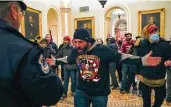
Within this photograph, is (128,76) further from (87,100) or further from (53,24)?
(53,24)

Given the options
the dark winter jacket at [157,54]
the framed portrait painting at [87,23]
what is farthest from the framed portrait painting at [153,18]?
the dark winter jacket at [157,54]

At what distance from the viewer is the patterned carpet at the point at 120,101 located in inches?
245

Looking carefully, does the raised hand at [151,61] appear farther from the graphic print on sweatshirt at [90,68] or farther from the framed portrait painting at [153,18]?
the framed portrait painting at [153,18]

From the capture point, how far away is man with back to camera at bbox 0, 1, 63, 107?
1199 millimetres

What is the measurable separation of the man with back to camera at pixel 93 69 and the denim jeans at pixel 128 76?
4.23 m

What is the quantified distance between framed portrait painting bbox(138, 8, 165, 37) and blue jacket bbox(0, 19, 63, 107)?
47.0ft

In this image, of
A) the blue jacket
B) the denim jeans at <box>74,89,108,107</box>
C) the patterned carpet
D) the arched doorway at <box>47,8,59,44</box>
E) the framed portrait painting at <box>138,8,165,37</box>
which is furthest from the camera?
the arched doorway at <box>47,8,59,44</box>

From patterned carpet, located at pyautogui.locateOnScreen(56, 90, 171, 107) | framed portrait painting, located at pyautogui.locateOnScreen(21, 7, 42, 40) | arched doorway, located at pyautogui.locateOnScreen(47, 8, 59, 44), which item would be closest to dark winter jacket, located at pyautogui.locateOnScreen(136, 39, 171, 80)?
patterned carpet, located at pyautogui.locateOnScreen(56, 90, 171, 107)

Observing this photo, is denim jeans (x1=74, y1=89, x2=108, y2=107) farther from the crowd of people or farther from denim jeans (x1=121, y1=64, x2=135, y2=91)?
denim jeans (x1=121, y1=64, x2=135, y2=91)

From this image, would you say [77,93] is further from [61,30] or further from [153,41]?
[61,30]

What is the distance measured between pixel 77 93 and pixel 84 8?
1412cm

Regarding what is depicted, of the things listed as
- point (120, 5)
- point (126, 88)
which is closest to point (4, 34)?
point (126, 88)

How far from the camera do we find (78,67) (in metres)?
3.73

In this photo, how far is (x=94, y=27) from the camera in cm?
1692
